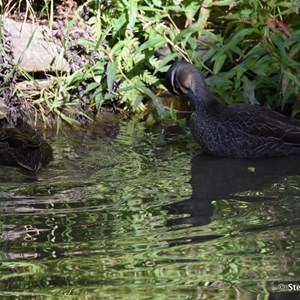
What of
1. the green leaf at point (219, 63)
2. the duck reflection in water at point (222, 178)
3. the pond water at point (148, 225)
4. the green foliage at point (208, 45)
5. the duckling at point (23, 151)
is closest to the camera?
the pond water at point (148, 225)

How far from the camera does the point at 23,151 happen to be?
768cm

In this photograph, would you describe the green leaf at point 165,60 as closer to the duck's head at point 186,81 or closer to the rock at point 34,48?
the duck's head at point 186,81

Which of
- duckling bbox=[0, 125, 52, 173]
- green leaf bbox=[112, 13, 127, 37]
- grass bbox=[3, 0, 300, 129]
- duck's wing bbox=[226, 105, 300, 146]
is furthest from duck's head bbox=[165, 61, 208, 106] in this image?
duckling bbox=[0, 125, 52, 173]

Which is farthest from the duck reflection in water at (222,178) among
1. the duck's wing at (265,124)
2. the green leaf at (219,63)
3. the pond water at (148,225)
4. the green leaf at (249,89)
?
the green leaf at (219,63)

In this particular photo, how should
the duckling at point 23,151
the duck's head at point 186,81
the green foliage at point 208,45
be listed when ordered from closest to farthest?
1. the duckling at point 23,151
2. the duck's head at point 186,81
3. the green foliage at point 208,45

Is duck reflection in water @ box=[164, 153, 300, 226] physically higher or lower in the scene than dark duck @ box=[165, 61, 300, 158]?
lower

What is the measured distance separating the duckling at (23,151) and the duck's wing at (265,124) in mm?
1756

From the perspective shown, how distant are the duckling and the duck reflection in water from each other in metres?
1.27

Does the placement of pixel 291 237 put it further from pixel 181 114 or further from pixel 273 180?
pixel 181 114

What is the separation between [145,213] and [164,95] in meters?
3.53

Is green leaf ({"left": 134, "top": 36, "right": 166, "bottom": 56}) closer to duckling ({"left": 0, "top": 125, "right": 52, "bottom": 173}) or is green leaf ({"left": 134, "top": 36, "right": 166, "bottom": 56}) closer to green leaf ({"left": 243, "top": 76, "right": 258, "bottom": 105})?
green leaf ({"left": 243, "top": 76, "right": 258, "bottom": 105})

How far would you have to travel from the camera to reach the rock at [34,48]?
9625 millimetres

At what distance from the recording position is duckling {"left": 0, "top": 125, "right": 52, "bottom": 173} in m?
7.59

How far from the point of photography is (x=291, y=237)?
5848 millimetres
